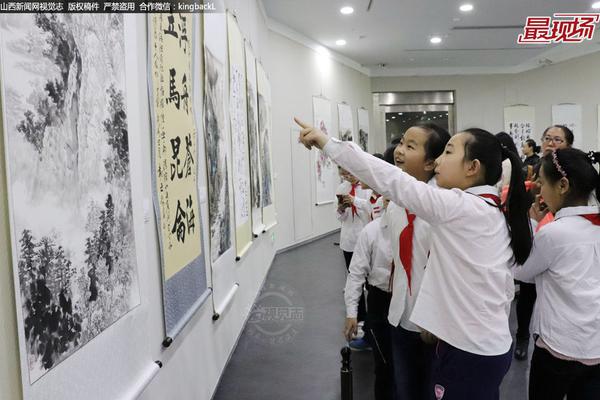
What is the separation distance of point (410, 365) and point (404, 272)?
0.36 meters

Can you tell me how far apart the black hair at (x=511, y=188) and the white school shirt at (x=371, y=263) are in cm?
77

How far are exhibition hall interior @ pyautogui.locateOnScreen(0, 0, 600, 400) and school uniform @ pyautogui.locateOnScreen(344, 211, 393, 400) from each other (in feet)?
0.04

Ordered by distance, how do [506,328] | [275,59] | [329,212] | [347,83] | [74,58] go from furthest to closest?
1. [347,83]
2. [329,212]
3. [275,59]
4. [506,328]
5. [74,58]

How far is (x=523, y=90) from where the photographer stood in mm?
10508

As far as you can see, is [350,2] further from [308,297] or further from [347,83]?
[308,297]

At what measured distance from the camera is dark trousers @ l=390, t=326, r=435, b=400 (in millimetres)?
1679

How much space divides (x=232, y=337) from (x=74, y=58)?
2.55 m

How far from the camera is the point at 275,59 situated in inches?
273

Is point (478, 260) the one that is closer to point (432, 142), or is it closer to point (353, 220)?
point (432, 142)

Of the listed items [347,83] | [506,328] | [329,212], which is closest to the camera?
[506,328]

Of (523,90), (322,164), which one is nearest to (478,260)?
(322,164)

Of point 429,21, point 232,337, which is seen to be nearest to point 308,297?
point 232,337

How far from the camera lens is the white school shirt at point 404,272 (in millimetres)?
1590

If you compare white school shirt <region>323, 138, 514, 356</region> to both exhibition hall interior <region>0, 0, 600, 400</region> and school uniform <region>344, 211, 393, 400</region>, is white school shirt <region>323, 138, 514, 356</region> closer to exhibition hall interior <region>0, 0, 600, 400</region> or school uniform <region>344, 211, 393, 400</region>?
exhibition hall interior <region>0, 0, 600, 400</region>
